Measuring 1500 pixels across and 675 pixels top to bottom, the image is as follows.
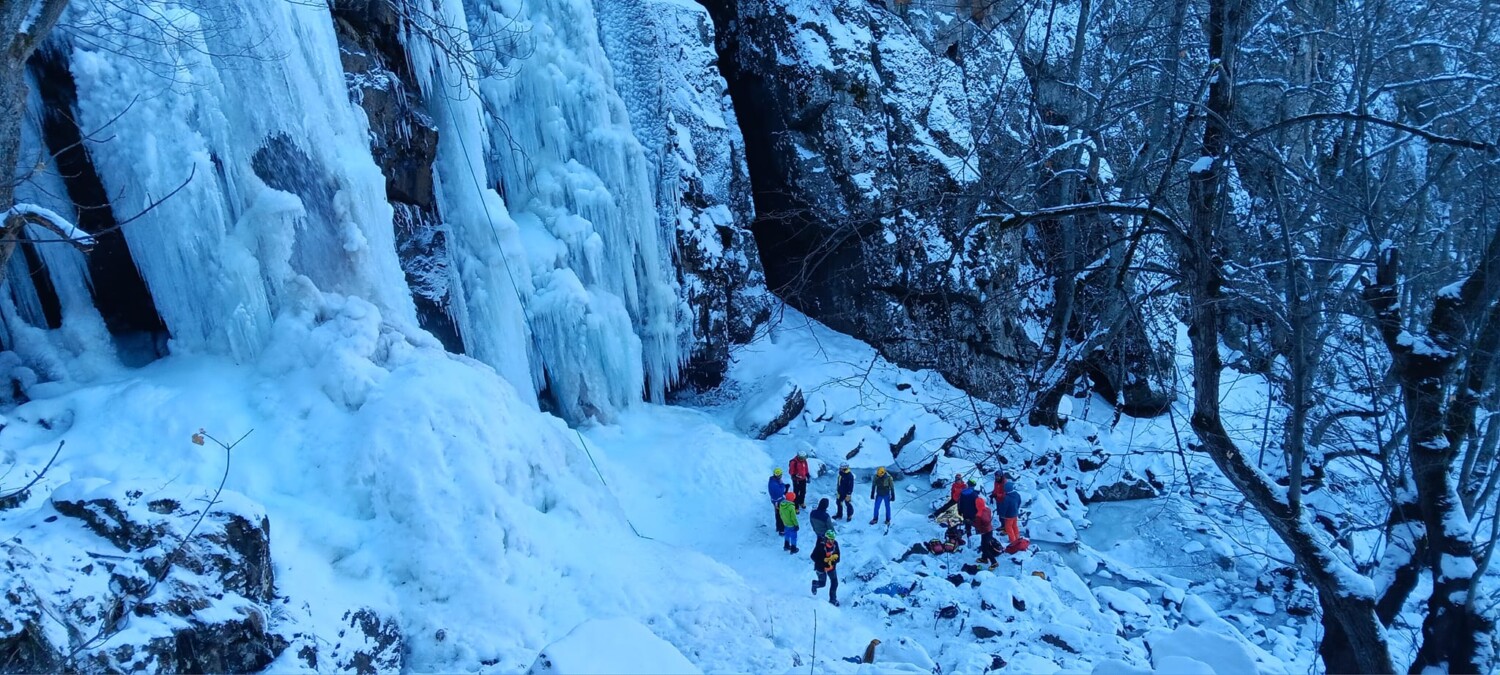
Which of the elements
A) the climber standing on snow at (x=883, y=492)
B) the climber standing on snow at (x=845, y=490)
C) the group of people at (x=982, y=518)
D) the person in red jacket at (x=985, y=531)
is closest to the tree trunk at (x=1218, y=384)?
the group of people at (x=982, y=518)

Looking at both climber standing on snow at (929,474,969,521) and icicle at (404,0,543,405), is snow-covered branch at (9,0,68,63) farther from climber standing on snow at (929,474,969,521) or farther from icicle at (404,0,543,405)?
climber standing on snow at (929,474,969,521)

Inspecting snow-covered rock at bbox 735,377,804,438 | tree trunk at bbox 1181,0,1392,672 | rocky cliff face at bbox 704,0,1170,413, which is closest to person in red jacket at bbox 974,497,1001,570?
snow-covered rock at bbox 735,377,804,438

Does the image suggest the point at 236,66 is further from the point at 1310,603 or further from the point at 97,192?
the point at 1310,603

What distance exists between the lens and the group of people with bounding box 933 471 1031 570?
29.6ft

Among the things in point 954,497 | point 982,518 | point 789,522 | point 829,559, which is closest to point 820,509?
point 829,559

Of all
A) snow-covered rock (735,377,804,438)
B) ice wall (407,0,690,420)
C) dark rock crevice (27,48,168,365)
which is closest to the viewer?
dark rock crevice (27,48,168,365)

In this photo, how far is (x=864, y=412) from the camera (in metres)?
12.0

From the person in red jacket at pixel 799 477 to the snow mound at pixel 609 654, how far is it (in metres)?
6.76

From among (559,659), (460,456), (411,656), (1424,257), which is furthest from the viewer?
(1424,257)

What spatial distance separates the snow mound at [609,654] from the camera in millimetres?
2914

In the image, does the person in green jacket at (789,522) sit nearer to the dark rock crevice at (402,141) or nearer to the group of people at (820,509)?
the group of people at (820,509)

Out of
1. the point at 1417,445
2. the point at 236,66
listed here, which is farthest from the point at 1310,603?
the point at 236,66

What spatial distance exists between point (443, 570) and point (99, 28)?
4.99 metres

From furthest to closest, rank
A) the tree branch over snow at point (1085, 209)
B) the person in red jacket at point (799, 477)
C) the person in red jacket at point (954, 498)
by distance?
the person in red jacket at point (799, 477) → the person in red jacket at point (954, 498) → the tree branch over snow at point (1085, 209)
